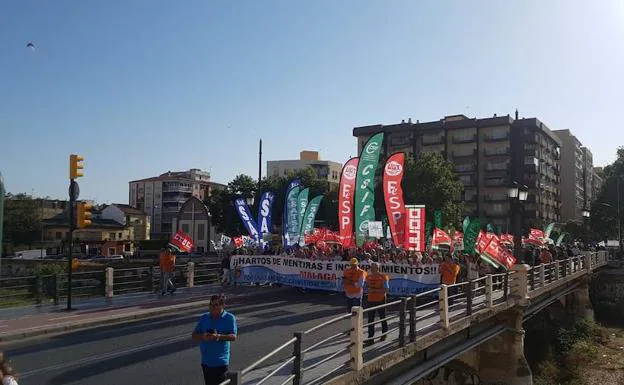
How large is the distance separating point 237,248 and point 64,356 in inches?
537

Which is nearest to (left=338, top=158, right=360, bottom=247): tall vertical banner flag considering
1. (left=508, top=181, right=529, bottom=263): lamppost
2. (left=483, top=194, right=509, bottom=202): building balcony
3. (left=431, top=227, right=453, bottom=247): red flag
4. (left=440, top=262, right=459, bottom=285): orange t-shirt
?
(left=431, top=227, right=453, bottom=247): red flag

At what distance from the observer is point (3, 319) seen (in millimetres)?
15516

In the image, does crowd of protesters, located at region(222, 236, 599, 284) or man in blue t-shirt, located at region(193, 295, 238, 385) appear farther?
crowd of protesters, located at region(222, 236, 599, 284)

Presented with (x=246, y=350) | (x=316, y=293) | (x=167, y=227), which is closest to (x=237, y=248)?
(x=316, y=293)

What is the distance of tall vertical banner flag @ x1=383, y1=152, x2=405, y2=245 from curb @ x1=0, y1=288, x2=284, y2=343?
6618 millimetres

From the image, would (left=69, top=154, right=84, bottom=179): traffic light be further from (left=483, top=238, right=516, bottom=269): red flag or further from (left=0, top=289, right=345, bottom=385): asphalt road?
(left=483, top=238, right=516, bottom=269): red flag

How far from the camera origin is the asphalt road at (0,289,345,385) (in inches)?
383

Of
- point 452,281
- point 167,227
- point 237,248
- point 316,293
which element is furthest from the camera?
point 167,227

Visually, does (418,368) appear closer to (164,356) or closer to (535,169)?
(164,356)

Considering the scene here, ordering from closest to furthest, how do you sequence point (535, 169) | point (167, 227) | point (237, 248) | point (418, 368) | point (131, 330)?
point (418, 368), point (131, 330), point (237, 248), point (535, 169), point (167, 227)

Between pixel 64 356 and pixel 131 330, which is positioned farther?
pixel 131 330

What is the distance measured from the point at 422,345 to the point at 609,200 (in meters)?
66.5

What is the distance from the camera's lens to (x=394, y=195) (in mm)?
20000

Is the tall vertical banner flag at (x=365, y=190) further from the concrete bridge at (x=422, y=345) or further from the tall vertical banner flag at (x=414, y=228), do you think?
the concrete bridge at (x=422, y=345)
